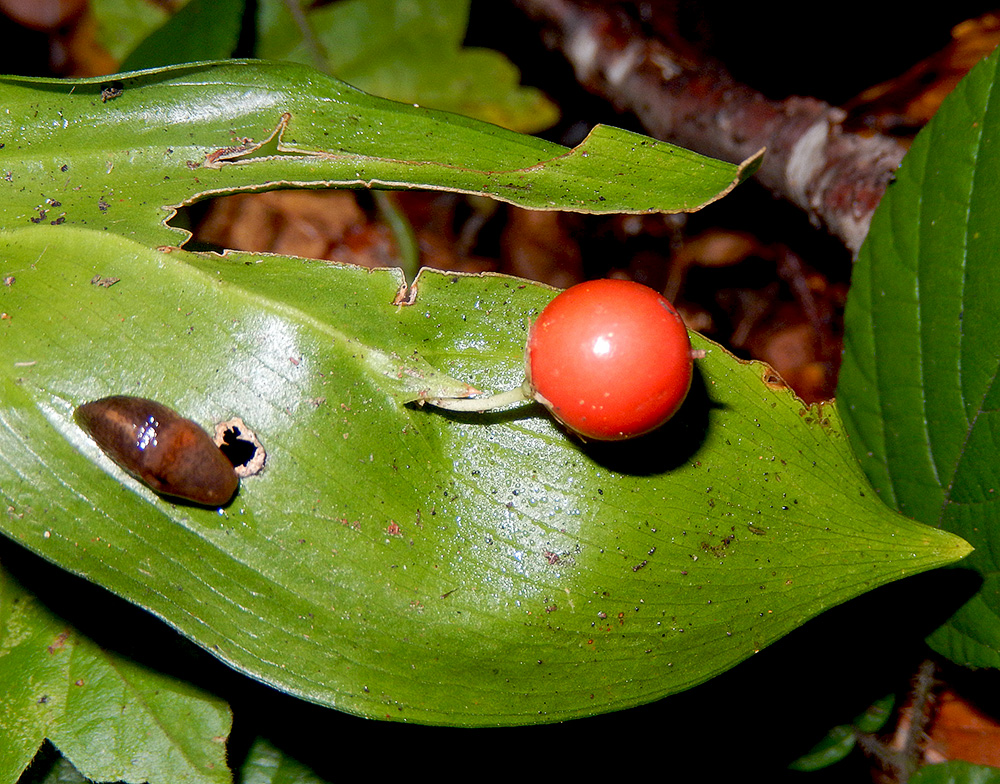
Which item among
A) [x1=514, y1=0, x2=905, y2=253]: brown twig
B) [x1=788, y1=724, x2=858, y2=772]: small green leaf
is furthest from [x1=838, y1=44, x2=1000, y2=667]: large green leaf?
[x1=514, y1=0, x2=905, y2=253]: brown twig

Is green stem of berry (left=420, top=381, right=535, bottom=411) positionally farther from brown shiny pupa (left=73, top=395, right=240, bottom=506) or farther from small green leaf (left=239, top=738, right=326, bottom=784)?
small green leaf (left=239, top=738, right=326, bottom=784)

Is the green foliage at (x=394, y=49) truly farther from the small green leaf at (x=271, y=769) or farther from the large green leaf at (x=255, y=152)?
the small green leaf at (x=271, y=769)

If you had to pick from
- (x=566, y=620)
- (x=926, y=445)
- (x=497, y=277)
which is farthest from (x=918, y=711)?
(x=497, y=277)

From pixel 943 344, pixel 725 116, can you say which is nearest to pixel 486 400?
pixel 943 344

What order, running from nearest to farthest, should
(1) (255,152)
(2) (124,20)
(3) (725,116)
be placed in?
(1) (255,152), (3) (725,116), (2) (124,20)

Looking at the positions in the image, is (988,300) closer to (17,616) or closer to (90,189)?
(90,189)

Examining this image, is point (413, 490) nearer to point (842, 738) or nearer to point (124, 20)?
point (842, 738)
